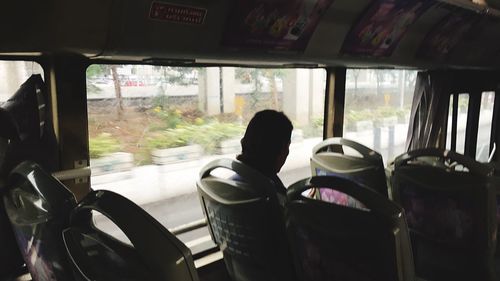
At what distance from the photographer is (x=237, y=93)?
8.59 feet

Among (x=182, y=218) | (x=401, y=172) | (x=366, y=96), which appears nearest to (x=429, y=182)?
(x=401, y=172)

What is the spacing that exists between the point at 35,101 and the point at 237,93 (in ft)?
3.85

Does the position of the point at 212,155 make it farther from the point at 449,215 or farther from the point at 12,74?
the point at 449,215

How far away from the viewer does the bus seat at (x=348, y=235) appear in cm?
120

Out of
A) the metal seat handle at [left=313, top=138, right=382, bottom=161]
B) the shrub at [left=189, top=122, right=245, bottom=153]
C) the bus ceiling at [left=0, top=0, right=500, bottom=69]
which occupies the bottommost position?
the metal seat handle at [left=313, top=138, right=382, bottom=161]

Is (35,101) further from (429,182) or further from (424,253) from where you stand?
(424,253)

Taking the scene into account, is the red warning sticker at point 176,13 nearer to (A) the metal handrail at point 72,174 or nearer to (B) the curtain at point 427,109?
(A) the metal handrail at point 72,174

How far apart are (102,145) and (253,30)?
939 mm

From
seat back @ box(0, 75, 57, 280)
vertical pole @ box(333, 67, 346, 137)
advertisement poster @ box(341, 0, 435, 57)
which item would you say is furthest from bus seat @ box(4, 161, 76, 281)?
vertical pole @ box(333, 67, 346, 137)

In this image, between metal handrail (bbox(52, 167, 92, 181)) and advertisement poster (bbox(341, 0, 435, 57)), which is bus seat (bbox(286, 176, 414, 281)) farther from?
advertisement poster (bbox(341, 0, 435, 57))

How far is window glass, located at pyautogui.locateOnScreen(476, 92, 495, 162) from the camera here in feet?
16.4

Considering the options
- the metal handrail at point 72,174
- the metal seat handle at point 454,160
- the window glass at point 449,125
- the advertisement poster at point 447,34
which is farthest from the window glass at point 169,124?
the window glass at point 449,125

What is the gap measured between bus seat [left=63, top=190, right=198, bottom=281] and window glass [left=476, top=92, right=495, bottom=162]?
4.96m

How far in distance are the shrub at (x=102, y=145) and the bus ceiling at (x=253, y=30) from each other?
1.31 ft
